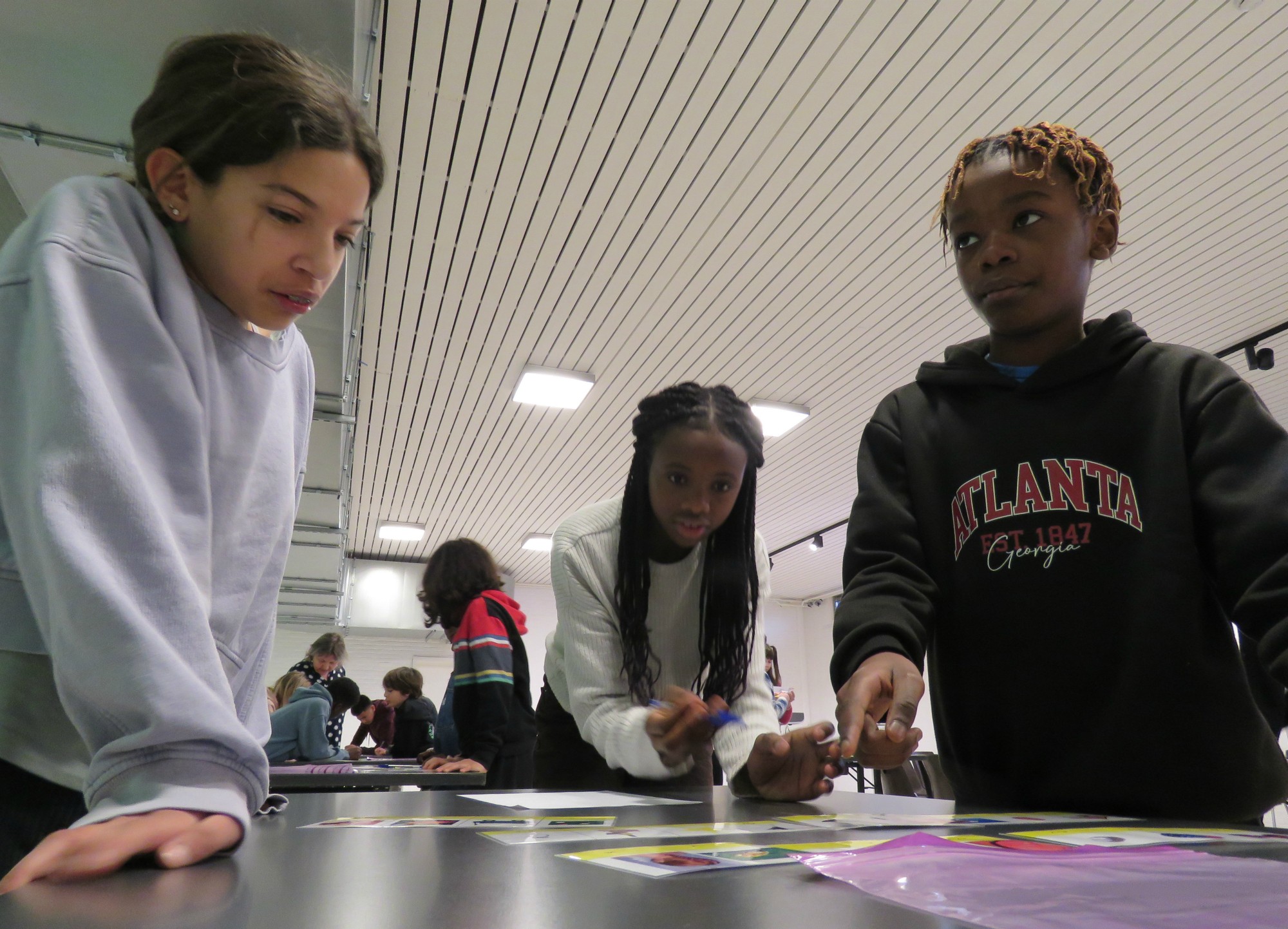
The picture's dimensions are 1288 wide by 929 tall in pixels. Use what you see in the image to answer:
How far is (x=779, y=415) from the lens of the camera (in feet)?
20.2

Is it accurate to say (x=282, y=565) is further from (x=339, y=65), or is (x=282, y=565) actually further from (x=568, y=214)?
(x=568, y=214)

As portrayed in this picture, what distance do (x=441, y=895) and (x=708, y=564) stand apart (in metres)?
1.14

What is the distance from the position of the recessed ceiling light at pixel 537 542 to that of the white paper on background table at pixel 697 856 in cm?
901

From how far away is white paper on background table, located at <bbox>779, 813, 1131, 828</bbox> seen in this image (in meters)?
0.71

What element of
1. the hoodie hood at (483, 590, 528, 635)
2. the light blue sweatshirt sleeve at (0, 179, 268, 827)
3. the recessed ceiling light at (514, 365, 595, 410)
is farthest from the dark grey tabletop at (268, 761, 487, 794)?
the recessed ceiling light at (514, 365, 595, 410)

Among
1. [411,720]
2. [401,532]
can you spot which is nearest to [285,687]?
[411,720]

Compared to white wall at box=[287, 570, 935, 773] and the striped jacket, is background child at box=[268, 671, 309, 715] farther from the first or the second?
the striped jacket

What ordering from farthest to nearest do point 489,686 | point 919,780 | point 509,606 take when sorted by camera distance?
point 919,780 → point 509,606 → point 489,686

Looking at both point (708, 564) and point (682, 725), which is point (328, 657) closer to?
point (708, 564)

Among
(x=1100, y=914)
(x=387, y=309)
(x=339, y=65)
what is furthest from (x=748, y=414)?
(x=387, y=309)

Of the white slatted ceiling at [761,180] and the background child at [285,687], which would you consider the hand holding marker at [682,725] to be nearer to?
the white slatted ceiling at [761,180]

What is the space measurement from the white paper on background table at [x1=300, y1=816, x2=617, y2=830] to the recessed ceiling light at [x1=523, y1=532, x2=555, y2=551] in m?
8.74

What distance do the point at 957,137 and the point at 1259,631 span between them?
3.07m

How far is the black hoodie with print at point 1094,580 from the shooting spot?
2.96ft
